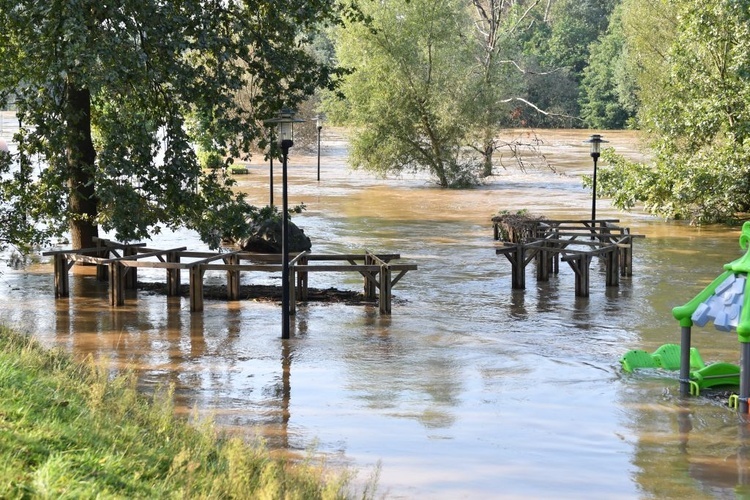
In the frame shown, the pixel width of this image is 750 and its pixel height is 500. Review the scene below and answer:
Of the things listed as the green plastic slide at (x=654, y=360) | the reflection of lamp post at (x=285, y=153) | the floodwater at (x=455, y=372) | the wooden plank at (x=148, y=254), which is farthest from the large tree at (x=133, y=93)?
the green plastic slide at (x=654, y=360)

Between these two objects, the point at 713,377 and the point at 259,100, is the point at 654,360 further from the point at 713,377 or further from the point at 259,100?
the point at 259,100

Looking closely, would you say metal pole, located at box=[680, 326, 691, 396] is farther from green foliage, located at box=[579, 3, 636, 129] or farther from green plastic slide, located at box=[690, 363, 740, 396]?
green foliage, located at box=[579, 3, 636, 129]

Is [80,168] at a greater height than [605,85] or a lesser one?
lesser

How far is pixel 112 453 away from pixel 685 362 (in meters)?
7.90

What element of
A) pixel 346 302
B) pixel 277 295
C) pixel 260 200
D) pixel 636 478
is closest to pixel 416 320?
pixel 346 302

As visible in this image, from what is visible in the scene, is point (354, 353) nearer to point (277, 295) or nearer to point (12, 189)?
point (277, 295)

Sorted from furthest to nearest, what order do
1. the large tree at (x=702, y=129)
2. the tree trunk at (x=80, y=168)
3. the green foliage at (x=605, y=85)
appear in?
the green foliage at (x=605, y=85) < the large tree at (x=702, y=129) < the tree trunk at (x=80, y=168)

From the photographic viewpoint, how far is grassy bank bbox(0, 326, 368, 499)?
22.6ft

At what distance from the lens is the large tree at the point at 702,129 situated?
3034 centimetres

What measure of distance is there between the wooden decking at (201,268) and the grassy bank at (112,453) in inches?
313

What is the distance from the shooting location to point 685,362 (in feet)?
42.7

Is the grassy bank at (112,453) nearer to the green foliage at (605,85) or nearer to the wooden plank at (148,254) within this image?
the wooden plank at (148,254)

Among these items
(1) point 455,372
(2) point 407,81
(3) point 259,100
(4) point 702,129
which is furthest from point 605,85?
(1) point 455,372

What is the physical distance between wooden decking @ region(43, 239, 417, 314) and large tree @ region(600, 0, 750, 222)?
44.6ft
